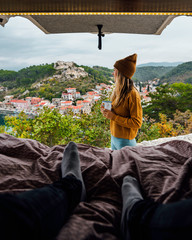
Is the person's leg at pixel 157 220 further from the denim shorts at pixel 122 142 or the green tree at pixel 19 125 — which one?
the green tree at pixel 19 125

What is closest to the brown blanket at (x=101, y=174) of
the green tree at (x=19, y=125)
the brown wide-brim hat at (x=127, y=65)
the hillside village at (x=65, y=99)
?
the brown wide-brim hat at (x=127, y=65)

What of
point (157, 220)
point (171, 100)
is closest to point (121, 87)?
point (157, 220)

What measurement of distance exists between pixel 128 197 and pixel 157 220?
0.78ft

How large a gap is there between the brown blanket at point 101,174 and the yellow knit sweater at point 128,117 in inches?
11.8

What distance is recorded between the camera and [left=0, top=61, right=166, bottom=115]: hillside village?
113 inches

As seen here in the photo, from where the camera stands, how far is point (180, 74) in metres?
4.03

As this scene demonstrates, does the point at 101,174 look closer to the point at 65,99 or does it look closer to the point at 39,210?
the point at 39,210

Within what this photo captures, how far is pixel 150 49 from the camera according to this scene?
360cm

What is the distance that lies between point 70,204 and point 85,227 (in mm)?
124

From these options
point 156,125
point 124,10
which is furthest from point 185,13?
point 156,125

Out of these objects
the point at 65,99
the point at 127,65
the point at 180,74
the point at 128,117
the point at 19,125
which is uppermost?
the point at 180,74

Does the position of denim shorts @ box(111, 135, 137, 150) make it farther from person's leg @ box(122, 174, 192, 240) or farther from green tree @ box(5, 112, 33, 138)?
green tree @ box(5, 112, 33, 138)

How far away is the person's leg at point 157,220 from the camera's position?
49 cm

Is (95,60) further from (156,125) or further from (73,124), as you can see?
(156,125)
